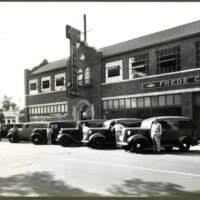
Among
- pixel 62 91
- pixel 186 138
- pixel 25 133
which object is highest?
pixel 62 91

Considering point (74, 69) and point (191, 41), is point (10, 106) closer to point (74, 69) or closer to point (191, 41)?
point (74, 69)

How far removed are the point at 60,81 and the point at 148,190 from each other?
26648 mm

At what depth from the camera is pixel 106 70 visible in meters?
28.2

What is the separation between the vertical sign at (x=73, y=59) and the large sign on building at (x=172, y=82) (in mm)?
6872

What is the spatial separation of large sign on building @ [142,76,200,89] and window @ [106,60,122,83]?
10.3 feet

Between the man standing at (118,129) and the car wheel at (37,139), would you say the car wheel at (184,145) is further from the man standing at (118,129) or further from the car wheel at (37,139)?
the car wheel at (37,139)

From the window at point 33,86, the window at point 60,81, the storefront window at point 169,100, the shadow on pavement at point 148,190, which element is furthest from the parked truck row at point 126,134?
the window at point 33,86

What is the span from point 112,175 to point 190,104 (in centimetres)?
1356

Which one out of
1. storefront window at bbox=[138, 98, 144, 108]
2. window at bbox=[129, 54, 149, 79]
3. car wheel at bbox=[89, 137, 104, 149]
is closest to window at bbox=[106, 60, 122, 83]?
window at bbox=[129, 54, 149, 79]

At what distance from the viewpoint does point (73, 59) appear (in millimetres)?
28953

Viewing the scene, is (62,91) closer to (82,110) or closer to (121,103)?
(82,110)

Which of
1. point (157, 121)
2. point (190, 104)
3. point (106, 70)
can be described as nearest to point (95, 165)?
point (157, 121)

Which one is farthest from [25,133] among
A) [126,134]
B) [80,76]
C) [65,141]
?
[126,134]

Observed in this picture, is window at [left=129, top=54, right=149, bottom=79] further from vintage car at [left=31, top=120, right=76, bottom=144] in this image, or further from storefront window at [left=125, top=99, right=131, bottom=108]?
vintage car at [left=31, top=120, right=76, bottom=144]
